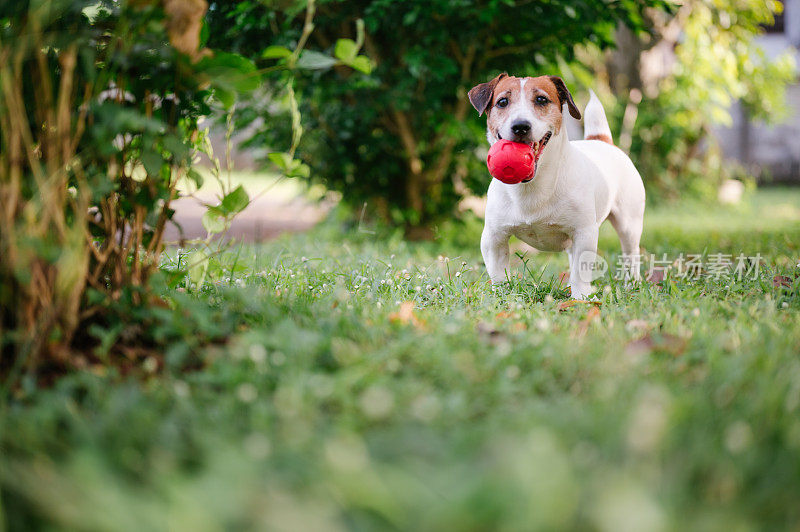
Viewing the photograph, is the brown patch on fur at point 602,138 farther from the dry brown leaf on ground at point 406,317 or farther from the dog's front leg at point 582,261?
the dry brown leaf on ground at point 406,317

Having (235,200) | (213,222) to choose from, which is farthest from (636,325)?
(213,222)

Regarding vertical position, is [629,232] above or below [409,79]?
below

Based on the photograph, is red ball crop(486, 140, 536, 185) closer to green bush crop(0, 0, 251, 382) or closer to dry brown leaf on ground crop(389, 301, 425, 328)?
dry brown leaf on ground crop(389, 301, 425, 328)

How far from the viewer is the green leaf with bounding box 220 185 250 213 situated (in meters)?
2.27

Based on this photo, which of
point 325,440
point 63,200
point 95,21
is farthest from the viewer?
point 95,21

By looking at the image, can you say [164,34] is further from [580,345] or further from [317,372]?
[580,345]

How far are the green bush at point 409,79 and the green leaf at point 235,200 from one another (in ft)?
5.59

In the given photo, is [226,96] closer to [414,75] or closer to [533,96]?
[533,96]

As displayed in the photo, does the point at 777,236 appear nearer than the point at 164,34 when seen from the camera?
No

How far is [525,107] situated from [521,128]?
0.50 ft

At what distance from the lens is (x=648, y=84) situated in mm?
9492

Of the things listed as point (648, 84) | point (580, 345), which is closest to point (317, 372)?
point (580, 345)

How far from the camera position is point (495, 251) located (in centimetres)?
310

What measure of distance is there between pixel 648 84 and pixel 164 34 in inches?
358
